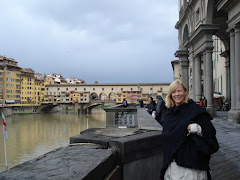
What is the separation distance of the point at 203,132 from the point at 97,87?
87.2m

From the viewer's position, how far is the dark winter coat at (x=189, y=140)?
6.28 feet

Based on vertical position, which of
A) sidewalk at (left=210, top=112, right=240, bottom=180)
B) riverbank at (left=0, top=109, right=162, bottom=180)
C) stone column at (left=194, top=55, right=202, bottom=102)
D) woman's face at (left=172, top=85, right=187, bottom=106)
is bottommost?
sidewalk at (left=210, top=112, right=240, bottom=180)

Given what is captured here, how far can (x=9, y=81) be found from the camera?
68.8 meters

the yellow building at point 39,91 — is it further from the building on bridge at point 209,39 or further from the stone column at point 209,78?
the stone column at point 209,78

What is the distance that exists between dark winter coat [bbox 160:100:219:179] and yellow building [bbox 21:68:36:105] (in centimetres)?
8016

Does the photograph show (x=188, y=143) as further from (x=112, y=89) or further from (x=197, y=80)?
(x=112, y=89)

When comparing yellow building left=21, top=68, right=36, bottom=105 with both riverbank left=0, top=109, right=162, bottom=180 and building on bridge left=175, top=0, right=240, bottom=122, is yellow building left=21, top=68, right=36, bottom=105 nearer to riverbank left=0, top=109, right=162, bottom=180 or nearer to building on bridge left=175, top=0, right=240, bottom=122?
building on bridge left=175, top=0, right=240, bottom=122

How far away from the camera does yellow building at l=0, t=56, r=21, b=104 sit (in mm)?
66812

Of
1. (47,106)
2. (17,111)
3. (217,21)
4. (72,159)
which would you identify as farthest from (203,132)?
(47,106)

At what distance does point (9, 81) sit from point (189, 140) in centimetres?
7426

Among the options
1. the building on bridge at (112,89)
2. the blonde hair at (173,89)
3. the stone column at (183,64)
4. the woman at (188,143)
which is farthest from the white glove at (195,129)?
the building on bridge at (112,89)

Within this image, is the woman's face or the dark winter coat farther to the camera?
the woman's face

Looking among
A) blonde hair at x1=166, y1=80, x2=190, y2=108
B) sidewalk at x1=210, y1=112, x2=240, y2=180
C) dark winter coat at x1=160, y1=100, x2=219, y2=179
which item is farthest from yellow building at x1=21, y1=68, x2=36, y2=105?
dark winter coat at x1=160, y1=100, x2=219, y2=179

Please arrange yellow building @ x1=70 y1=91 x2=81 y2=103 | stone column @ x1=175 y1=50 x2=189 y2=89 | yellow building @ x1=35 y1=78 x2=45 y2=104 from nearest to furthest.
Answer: stone column @ x1=175 y1=50 x2=189 y2=89
yellow building @ x1=35 y1=78 x2=45 y2=104
yellow building @ x1=70 y1=91 x2=81 y2=103
